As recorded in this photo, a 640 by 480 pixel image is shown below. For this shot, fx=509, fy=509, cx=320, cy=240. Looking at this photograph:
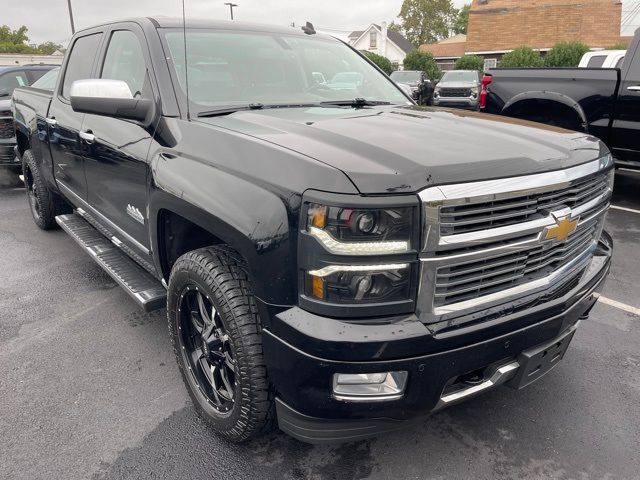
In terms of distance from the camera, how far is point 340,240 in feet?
5.49

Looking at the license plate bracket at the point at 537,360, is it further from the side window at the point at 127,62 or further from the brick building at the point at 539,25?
the brick building at the point at 539,25

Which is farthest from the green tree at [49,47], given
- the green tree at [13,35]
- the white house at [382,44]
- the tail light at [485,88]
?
the tail light at [485,88]

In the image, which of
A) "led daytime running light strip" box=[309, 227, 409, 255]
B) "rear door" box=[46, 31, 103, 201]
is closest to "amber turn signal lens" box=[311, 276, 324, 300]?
"led daytime running light strip" box=[309, 227, 409, 255]

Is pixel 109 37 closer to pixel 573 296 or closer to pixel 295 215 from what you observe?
pixel 295 215

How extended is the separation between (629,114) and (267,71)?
4.97 meters

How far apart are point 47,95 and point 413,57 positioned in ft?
105

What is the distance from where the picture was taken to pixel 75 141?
11.9 ft

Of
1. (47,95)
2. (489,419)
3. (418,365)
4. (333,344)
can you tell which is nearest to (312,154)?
(333,344)

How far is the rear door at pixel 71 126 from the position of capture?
3664 millimetres

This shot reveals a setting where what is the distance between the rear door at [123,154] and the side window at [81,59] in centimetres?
26

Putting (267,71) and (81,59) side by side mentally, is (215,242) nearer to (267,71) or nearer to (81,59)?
(267,71)

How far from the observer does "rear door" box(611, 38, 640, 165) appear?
5949 millimetres

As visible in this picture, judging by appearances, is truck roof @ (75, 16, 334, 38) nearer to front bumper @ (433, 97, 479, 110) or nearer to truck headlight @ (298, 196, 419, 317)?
truck headlight @ (298, 196, 419, 317)

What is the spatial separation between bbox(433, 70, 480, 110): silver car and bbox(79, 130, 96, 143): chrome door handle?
1644 cm
